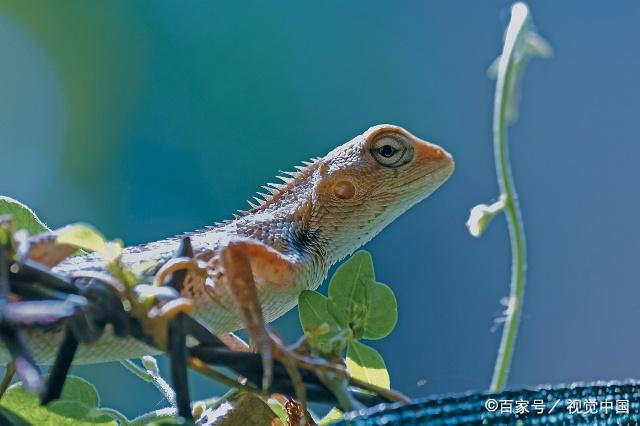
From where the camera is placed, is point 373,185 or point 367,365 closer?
point 367,365

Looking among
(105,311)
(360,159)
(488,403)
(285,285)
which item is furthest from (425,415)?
(360,159)

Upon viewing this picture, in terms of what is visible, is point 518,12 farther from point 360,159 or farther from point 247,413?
point 360,159

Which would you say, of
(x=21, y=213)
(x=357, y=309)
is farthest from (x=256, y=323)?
(x=21, y=213)

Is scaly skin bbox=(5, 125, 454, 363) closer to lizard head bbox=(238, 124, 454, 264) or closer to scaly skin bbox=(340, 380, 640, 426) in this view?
lizard head bbox=(238, 124, 454, 264)

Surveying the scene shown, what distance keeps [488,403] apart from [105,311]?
0.18 metres

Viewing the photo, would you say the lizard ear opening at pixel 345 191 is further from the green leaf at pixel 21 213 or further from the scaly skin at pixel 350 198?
the green leaf at pixel 21 213

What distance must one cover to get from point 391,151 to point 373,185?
0.16ft

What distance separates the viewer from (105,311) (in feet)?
0.84

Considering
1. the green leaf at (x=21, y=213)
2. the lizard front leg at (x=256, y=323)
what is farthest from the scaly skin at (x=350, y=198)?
the lizard front leg at (x=256, y=323)

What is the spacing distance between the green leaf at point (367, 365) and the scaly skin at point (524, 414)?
10cm

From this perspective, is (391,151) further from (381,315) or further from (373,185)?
(381,315)

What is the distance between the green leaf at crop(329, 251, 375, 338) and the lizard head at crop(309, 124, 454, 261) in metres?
0.46

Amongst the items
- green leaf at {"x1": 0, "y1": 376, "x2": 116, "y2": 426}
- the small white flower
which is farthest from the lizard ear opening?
green leaf at {"x1": 0, "y1": 376, "x2": 116, "y2": 426}

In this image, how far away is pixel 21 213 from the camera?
1.71ft
